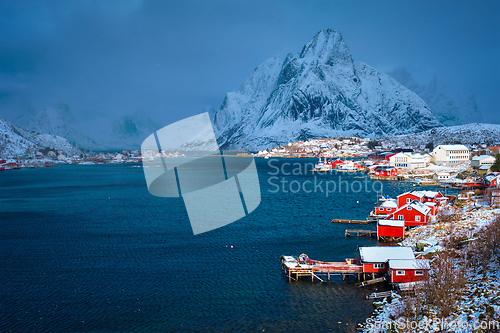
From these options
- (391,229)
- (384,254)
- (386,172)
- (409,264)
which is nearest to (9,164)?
(386,172)

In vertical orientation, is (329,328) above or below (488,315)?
below

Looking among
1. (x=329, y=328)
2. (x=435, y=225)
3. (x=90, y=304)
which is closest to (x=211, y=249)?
(x=90, y=304)

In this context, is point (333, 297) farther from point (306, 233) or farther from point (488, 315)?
point (306, 233)

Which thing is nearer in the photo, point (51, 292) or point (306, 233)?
point (51, 292)

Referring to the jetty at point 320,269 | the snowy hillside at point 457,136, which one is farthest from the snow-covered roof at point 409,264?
the snowy hillside at point 457,136

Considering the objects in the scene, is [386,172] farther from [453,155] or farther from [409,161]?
[453,155]

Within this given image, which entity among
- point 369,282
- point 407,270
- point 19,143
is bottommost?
point 369,282

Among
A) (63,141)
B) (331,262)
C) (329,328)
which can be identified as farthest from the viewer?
(63,141)
